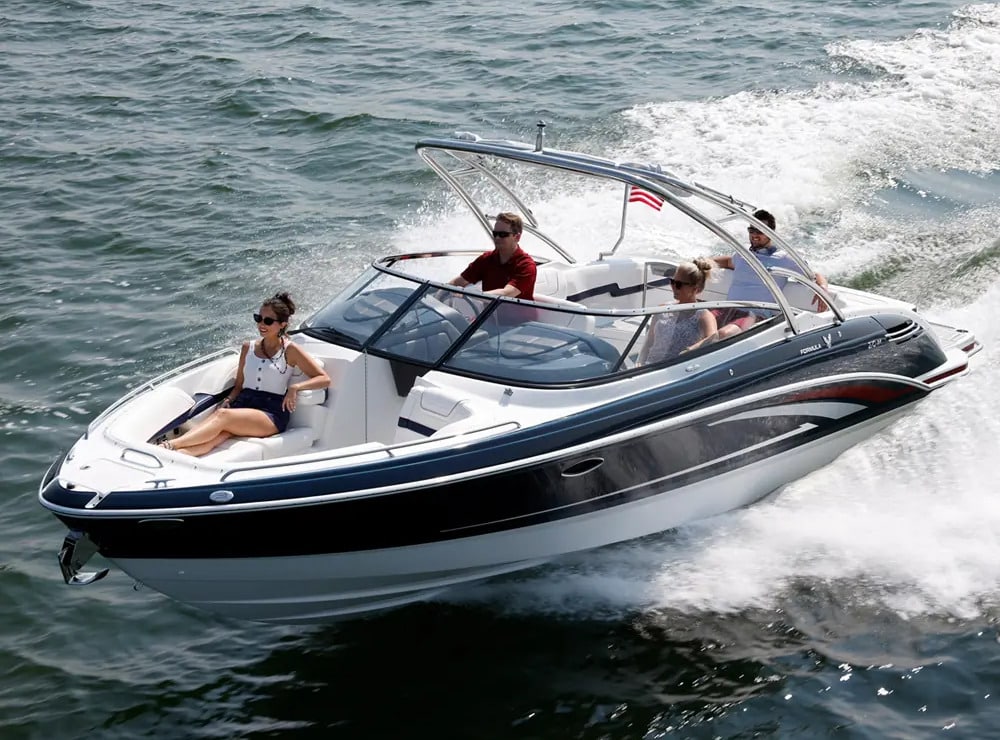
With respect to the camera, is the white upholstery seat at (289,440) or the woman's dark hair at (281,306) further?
the woman's dark hair at (281,306)

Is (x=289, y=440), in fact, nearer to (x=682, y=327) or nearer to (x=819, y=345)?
(x=682, y=327)

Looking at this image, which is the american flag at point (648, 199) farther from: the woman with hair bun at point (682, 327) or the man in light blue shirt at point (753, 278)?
the man in light blue shirt at point (753, 278)

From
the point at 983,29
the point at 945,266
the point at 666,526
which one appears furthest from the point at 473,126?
the point at 666,526

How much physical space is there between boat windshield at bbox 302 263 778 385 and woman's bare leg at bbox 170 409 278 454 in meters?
0.68

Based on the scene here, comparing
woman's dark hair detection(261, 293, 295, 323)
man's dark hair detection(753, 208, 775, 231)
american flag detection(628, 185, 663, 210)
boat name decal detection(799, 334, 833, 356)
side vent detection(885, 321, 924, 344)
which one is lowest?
side vent detection(885, 321, 924, 344)

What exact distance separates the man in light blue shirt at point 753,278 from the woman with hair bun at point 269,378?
7.92 feet

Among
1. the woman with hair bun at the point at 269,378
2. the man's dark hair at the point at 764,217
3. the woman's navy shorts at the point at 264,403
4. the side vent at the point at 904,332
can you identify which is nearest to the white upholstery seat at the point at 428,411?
the woman with hair bun at the point at 269,378

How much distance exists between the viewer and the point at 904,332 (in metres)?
7.91

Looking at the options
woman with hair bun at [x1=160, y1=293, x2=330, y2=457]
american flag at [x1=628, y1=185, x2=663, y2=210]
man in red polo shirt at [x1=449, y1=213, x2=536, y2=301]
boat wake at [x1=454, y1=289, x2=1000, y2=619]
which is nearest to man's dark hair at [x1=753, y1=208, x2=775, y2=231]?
american flag at [x1=628, y1=185, x2=663, y2=210]

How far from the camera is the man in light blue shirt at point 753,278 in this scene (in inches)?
291

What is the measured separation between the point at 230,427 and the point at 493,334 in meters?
1.56

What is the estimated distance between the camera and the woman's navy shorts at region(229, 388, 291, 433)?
717 centimetres

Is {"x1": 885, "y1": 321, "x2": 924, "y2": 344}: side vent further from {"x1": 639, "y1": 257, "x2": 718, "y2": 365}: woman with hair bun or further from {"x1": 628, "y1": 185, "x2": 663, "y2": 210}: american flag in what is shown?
{"x1": 628, "y1": 185, "x2": 663, "y2": 210}: american flag

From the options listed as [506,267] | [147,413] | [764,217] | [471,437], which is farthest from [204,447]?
[764,217]
